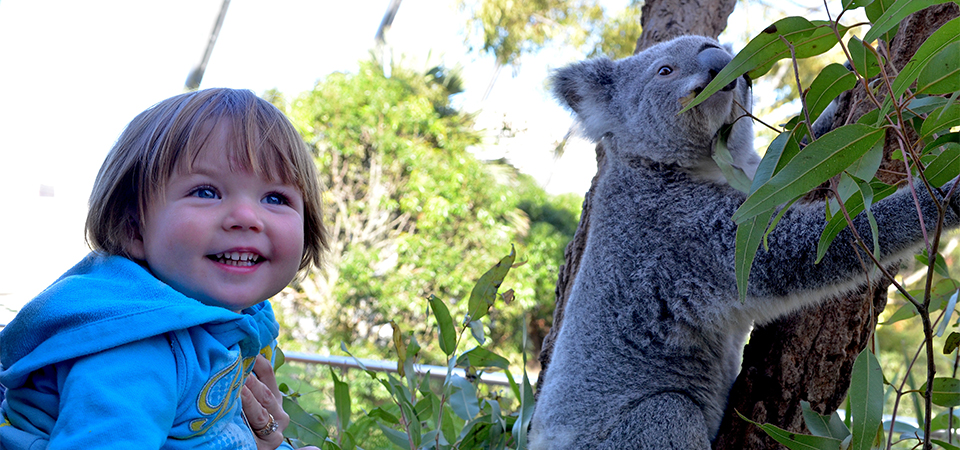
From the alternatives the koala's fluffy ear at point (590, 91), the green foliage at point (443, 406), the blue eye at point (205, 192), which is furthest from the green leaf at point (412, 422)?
the koala's fluffy ear at point (590, 91)

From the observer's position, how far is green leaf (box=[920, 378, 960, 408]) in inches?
38.2

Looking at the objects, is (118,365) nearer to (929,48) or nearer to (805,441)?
(805,441)

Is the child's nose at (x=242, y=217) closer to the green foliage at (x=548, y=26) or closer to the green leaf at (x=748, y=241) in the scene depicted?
the green leaf at (x=748, y=241)

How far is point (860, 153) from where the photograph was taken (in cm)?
73

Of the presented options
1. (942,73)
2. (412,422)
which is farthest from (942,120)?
(412,422)

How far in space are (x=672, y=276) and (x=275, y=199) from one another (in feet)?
3.00

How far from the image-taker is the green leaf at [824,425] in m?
1.06

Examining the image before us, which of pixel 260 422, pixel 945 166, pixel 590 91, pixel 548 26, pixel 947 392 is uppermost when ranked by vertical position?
pixel 548 26

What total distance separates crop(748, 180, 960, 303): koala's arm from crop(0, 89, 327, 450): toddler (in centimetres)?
95

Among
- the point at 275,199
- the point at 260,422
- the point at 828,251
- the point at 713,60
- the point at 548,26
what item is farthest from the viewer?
the point at 548,26

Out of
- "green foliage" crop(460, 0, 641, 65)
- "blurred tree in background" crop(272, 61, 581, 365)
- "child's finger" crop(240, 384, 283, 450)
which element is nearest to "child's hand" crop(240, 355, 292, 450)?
"child's finger" crop(240, 384, 283, 450)

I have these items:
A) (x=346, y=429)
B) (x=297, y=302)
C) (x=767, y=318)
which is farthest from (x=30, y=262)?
(x=767, y=318)

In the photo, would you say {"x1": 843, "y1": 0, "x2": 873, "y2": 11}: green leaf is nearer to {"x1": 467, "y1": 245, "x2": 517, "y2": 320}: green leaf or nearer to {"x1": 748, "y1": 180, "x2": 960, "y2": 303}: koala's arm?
{"x1": 748, "y1": 180, "x2": 960, "y2": 303}: koala's arm

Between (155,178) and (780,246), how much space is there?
1172mm
